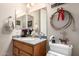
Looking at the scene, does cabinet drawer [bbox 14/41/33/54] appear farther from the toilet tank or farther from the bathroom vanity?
the toilet tank

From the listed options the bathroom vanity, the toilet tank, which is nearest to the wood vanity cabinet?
the bathroom vanity

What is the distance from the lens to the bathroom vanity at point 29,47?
3.96ft

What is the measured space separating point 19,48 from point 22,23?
279mm

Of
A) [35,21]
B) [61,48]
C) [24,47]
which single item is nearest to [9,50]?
[24,47]

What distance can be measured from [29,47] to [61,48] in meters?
0.35

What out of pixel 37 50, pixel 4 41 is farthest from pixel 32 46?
pixel 4 41

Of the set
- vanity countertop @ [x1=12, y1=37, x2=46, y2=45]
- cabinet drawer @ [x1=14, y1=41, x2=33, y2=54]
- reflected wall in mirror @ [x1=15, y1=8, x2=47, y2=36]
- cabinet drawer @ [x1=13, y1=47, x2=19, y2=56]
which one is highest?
reflected wall in mirror @ [x1=15, y1=8, x2=47, y2=36]

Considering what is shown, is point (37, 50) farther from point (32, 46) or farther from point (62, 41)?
point (62, 41)

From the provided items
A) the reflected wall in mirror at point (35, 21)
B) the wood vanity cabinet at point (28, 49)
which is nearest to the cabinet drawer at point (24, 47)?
the wood vanity cabinet at point (28, 49)

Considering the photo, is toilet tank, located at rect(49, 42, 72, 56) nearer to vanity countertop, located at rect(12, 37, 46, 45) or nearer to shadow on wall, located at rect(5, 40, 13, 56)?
vanity countertop, located at rect(12, 37, 46, 45)

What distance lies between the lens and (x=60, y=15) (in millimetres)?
1213

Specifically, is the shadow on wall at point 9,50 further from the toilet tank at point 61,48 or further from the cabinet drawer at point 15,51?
the toilet tank at point 61,48

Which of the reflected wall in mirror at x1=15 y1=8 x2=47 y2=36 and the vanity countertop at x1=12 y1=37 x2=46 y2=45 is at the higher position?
the reflected wall in mirror at x1=15 y1=8 x2=47 y2=36

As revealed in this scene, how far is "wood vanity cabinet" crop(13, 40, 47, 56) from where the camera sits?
1207mm
